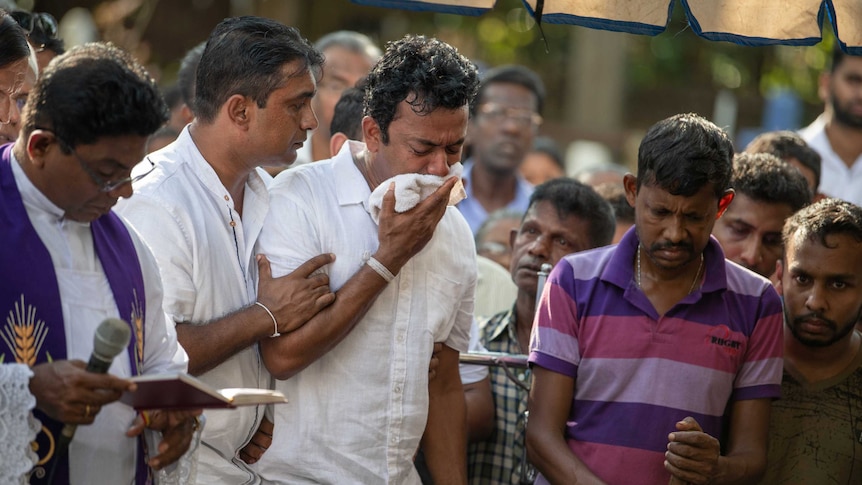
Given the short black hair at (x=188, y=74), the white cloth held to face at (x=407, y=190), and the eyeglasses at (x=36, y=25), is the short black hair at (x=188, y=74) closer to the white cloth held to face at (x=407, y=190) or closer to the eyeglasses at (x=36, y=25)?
the eyeglasses at (x=36, y=25)

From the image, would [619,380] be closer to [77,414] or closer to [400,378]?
[400,378]

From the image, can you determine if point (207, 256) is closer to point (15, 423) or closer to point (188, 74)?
point (15, 423)

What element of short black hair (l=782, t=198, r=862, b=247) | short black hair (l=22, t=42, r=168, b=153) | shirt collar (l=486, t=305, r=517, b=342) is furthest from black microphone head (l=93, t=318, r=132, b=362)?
short black hair (l=782, t=198, r=862, b=247)

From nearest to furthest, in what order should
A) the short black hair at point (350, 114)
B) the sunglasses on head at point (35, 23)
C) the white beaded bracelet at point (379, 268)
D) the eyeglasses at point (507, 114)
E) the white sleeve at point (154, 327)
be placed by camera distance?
1. the white sleeve at point (154, 327)
2. the white beaded bracelet at point (379, 268)
3. the short black hair at point (350, 114)
4. the sunglasses on head at point (35, 23)
5. the eyeglasses at point (507, 114)

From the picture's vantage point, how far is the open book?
276cm

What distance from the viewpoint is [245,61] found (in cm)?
379

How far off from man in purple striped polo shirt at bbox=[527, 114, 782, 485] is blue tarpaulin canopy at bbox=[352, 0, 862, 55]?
1.21 ft

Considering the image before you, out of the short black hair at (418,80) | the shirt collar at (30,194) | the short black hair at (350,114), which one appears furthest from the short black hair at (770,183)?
the shirt collar at (30,194)

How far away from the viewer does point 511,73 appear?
27.8ft

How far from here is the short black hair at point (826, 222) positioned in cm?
435

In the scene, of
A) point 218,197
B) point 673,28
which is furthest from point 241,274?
point 673,28

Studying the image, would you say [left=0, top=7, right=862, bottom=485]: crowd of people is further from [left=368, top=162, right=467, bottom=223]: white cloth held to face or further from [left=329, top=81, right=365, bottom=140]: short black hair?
[left=329, top=81, right=365, bottom=140]: short black hair

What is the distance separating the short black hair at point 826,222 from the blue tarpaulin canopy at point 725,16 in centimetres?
60

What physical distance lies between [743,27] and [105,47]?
2.33 meters
